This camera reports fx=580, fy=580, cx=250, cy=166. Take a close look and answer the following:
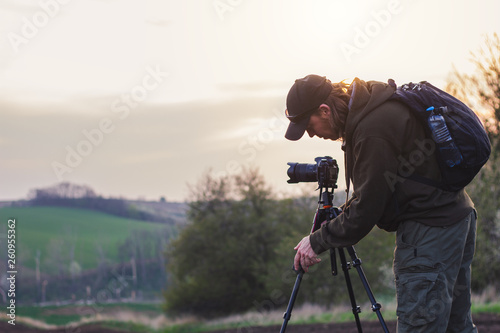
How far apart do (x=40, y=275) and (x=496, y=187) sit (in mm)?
64938

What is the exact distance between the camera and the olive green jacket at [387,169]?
8.87ft

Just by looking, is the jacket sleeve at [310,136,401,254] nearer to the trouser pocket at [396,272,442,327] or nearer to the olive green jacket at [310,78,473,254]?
the olive green jacket at [310,78,473,254]

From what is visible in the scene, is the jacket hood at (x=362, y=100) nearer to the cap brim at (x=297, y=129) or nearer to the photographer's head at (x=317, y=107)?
the photographer's head at (x=317, y=107)

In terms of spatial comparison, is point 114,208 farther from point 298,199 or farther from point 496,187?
point 496,187

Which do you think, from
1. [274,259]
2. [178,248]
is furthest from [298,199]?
[178,248]

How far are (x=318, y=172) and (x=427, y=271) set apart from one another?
843 mm

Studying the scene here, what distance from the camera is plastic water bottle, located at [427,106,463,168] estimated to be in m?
2.76

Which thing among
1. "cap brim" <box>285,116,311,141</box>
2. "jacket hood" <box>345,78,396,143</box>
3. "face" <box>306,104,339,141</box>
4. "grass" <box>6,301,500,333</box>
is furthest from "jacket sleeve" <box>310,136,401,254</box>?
"grass" <box>6,301,500,333</box>

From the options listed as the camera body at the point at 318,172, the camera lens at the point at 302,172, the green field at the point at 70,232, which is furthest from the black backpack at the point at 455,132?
the green field at the point at 70,232

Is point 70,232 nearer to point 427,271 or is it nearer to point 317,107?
point 317,107

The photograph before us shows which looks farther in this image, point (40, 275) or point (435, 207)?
point (40, 275)

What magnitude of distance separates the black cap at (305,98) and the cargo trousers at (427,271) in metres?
0.72

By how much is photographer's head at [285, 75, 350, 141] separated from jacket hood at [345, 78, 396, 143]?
3.3 inches

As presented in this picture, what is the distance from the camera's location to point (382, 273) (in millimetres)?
23125
